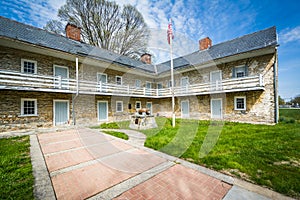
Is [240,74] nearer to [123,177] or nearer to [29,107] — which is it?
[123,177]

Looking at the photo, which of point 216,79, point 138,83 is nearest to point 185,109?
point 216,79

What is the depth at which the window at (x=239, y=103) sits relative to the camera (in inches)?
415

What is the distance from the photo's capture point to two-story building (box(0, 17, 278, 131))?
7.92 metres

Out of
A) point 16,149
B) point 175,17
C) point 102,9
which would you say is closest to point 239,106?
point 175,17

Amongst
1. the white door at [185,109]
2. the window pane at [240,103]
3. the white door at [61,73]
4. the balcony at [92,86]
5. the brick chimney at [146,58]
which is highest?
the brick chimney at [146,58]

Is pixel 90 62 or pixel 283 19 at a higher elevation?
pixel 283 19

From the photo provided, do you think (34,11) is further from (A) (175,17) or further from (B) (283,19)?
(B) (283,19)

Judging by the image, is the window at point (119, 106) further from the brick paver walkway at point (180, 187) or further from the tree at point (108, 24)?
the brick paver walkway at point (180, 187)

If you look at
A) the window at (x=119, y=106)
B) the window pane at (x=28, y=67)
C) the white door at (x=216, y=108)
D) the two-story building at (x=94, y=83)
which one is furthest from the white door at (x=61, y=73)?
the white door at (x=216, y=108)

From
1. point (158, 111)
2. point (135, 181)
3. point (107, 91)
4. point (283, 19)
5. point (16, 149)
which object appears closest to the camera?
point (135, 181)

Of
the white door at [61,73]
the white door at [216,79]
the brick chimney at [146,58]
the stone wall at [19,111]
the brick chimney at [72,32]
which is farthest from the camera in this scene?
the brick chimney at [146,58]

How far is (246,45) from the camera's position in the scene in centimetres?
1133

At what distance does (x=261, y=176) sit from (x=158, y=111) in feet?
48.4

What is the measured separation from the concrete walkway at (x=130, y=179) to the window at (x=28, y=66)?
24.0 ft
